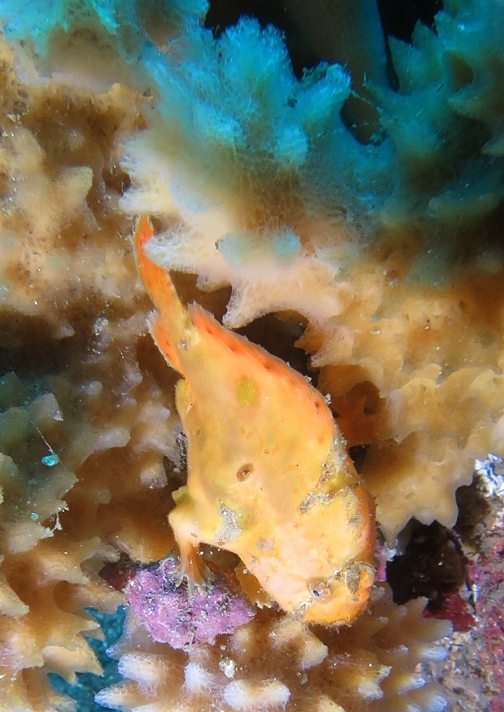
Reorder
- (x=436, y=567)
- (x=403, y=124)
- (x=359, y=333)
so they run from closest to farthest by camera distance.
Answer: (x=403, y=124), (x=359, y=333), (x=436, y=567)

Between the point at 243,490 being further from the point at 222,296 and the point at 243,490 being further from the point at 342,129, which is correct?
the point at 342,129

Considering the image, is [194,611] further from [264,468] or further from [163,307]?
[163,307]

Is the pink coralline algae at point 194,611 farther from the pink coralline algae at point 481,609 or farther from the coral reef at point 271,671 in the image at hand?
the pink coralline algae at point 481,609

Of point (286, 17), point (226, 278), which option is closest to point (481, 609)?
point (226, 278)

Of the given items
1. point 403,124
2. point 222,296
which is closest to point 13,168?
point 222,296

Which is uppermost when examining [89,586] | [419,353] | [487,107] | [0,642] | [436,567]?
[487,107]

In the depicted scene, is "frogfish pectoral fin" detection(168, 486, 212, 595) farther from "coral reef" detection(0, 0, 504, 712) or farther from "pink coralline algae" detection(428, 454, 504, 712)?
"pink coralline algae" detection(428, 454, 504, 712)

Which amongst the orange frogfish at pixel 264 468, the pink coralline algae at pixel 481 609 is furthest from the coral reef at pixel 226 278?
the pink coralline algae at pixel 481 609
